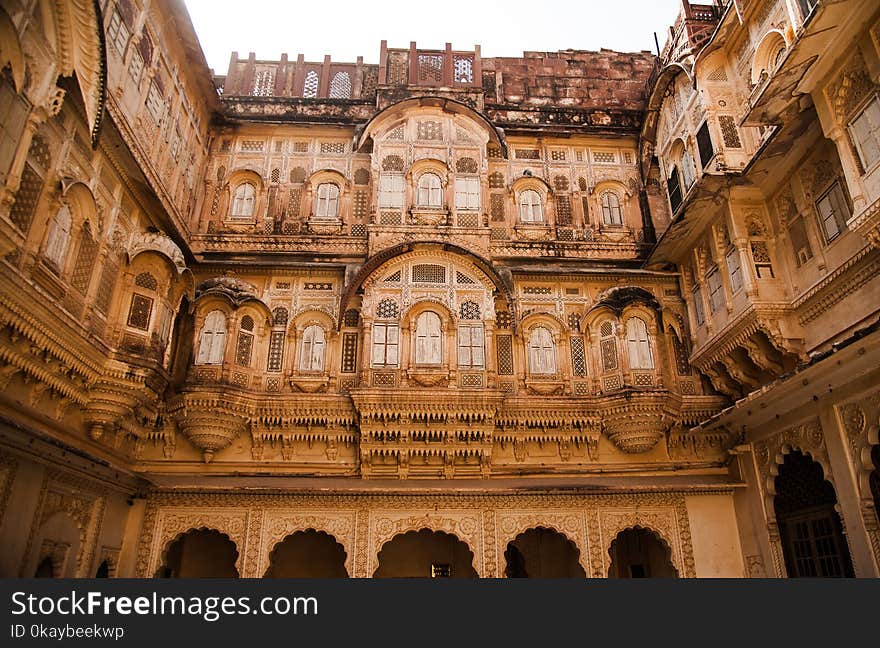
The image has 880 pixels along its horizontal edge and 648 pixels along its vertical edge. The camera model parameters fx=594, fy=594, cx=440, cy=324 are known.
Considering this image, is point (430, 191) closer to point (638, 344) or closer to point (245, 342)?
point (245, 342)

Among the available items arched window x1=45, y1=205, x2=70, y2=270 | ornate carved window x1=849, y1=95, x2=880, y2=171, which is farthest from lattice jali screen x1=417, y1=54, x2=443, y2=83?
ornate carved window x1=849, y1=95, x2=880, y2=171

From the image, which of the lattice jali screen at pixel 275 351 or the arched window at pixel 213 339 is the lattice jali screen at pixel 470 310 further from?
the arched window at pixel 213 339

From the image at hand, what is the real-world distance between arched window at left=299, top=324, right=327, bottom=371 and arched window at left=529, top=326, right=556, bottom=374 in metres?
4.46

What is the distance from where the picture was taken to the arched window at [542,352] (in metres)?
12.7

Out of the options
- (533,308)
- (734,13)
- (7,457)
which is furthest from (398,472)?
(734,13)

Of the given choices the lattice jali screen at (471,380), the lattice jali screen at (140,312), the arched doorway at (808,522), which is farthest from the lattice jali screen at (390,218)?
the arched doorway at (808,522)

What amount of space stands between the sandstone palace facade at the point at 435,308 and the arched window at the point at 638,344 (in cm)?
7

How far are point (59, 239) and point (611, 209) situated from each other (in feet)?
38.4

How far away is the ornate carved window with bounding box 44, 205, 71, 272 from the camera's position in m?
8.34

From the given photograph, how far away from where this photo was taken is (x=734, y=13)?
11.1 metres

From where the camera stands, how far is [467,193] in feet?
45.6

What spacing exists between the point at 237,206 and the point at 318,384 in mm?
5140

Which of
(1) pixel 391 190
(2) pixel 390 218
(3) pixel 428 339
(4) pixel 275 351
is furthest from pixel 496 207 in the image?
(4) pixel 275 351

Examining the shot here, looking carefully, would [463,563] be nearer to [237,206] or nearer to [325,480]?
[325,480]
